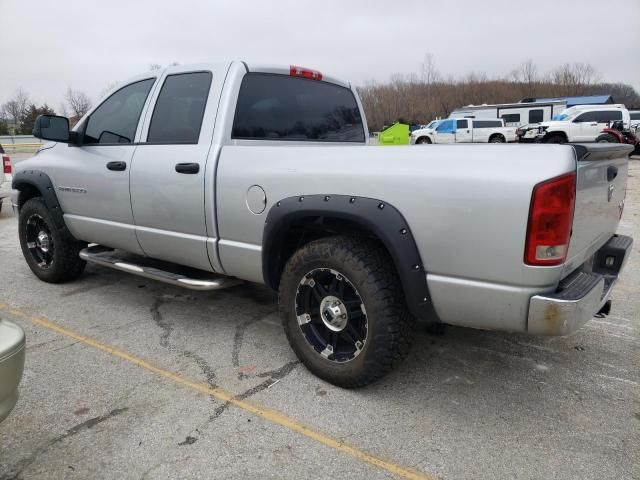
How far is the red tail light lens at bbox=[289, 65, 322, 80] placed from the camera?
149 inches

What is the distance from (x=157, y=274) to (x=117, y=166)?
0.91 meters

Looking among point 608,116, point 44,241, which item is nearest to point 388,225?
point 44,241

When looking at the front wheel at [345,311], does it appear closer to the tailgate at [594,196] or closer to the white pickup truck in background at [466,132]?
the tailgate at [594,196]

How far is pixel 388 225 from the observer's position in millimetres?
2393

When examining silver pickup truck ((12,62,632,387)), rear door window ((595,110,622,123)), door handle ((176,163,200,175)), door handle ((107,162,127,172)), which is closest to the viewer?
silver pickup truck ((12,62,632,387))

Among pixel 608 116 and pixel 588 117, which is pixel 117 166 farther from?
pixel 588 117

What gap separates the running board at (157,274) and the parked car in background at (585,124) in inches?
868

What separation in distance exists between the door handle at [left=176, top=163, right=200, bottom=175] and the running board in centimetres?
→ 75

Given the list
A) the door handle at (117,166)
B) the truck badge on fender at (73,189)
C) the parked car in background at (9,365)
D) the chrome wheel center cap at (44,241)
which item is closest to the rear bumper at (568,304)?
the parked car in background at (9,365)

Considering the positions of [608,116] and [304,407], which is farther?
[608,116]

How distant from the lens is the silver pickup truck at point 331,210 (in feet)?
7.00

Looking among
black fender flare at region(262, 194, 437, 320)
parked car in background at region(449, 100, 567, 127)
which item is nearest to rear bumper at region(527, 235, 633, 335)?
black fender flare at region(262, 194, 437, 320)

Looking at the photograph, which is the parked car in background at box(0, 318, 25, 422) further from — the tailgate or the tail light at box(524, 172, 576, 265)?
the tailgate

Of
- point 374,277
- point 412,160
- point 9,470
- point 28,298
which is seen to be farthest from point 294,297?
point 28,298
